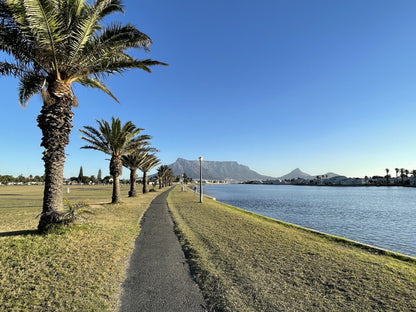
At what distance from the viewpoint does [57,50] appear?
813 cm

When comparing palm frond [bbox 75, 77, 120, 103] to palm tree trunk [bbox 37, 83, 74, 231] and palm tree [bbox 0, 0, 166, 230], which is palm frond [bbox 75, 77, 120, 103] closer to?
palm tree [bbox 0, 0, 166, 230]

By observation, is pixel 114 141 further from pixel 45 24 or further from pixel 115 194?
pixel 45 24

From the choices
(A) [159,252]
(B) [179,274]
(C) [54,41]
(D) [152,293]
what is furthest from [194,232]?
(C) [54,41]

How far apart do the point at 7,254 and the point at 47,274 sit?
206cm

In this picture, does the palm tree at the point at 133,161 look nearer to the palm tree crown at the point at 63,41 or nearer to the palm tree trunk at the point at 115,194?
the palm tree trunk at the point at 115,194

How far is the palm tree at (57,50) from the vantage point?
7.36 meters

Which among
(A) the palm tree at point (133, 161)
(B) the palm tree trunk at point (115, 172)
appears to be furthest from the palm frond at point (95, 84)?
(A) the palm tree at point (133, 161)

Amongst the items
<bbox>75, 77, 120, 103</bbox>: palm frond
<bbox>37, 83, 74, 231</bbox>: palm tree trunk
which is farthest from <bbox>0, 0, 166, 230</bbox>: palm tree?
<bbox>75, 77, 120, 103</bbox>: palm frond

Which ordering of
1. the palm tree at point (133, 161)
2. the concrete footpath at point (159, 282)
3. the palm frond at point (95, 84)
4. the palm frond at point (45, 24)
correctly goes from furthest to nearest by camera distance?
the palm tree at point (133, 161), the palm frond at point (95, 84), the palm frond at point (45, 24), the concrete footpath at point (159, 282)

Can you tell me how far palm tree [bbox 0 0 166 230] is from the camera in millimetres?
7358

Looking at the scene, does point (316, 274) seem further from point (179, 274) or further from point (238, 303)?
point (179, 274)

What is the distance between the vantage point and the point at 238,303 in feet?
12.5

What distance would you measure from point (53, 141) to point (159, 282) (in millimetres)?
7120

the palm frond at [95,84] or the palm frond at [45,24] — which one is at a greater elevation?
the palm frond at [45,24]
